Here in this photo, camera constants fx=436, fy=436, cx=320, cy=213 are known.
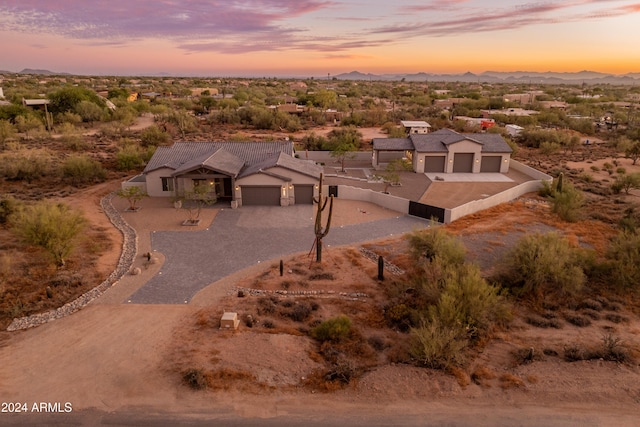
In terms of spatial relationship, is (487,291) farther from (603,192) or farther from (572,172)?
(572,172)

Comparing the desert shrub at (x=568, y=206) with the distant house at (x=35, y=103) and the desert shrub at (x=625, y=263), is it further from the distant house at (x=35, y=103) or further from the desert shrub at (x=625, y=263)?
the distant house at (x=35, y=103)

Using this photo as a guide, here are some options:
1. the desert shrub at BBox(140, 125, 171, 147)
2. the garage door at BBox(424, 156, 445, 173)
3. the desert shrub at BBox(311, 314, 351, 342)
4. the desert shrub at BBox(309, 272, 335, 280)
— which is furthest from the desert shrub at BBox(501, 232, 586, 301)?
the desert shrub at BBox(140, 125, 171, 147)

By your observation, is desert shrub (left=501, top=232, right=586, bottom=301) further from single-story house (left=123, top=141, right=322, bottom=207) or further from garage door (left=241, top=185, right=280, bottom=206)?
garage door (left=241, top=185, right=280, bottom=206)

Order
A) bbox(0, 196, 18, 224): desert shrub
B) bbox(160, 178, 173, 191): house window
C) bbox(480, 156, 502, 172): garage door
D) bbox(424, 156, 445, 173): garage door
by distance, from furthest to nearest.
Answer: bbox(480, 156, 502, 172): garage door < bbox(424, 156, 445, 173): garage door < bbox(160, 178, 173, 191): house window < bbox(0, 196, 18, 224): desert shrub

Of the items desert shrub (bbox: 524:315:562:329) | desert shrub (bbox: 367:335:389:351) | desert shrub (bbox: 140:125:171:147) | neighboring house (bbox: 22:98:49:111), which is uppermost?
neighboring house (bbox: 22:98:49:111)

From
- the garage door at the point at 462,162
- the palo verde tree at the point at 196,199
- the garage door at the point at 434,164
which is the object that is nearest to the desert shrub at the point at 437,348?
the palo verde tree at the point at 196,199

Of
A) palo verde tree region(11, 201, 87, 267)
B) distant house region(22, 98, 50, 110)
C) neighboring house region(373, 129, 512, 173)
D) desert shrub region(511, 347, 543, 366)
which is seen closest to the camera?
desert shrub region(511, 347, 543, 366)
